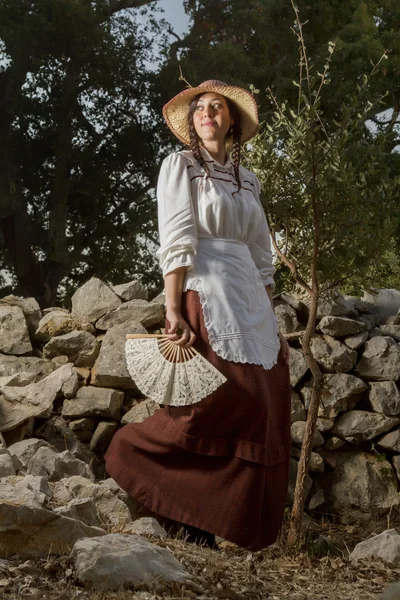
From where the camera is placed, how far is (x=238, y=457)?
4059 millimetres

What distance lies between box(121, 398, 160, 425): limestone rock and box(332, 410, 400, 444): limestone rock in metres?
1.37

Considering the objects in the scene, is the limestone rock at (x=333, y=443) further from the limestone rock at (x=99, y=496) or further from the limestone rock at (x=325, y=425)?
the limestone rock at (x=99, y=496)

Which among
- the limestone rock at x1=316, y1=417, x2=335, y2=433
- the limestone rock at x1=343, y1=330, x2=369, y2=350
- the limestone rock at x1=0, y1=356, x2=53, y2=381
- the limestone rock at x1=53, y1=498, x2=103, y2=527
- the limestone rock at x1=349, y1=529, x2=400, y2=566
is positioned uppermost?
the limestone rock at x1=343, y1=330, x2=369, y2=350

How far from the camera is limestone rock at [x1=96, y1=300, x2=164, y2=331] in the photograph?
5.96m

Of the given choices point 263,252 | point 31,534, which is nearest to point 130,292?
point 263,252

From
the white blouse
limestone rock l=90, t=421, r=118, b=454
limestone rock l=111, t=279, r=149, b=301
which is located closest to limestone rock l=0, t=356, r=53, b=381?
→ limestone rock l=90, t=421, r=118, b=454

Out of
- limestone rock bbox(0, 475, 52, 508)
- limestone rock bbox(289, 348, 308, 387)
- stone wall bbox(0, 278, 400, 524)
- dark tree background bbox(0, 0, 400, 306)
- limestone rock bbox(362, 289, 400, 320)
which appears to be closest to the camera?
limestone rock bbox(0, 475, 52, 508)

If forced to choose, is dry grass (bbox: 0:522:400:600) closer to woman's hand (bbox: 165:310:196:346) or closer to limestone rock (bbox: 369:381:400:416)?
woman's hand (bbox: 165:310:196:346)

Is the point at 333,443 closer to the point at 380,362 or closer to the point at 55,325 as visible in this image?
the point at 380,362

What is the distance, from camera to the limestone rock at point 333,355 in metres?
5.89

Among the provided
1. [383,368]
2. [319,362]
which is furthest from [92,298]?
[383,368]

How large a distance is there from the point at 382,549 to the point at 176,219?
2.06 meters

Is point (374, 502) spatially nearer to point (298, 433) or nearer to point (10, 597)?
point (298, 433)

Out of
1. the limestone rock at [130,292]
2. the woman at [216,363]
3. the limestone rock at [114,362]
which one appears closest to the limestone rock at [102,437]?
the limestone rock at [114,362]
